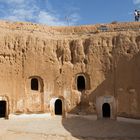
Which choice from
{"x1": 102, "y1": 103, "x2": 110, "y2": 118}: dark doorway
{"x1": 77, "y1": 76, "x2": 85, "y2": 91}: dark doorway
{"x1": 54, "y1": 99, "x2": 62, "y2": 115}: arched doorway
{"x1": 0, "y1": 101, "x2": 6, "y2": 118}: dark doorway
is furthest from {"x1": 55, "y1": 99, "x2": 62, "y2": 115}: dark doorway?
Result: {"x1": 0, "y1": 101, "x2": 6, "y2": 118}: dark doorway

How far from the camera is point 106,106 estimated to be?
23.8 m

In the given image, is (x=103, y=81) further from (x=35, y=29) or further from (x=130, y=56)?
(x=35, y=29)

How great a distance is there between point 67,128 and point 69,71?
5100 millimetres

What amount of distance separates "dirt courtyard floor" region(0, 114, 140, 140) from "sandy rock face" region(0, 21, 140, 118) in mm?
807

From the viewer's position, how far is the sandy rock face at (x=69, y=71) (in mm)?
22641

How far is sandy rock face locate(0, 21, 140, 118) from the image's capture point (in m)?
22.6

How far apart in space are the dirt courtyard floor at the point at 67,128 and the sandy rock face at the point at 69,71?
2.65 ft

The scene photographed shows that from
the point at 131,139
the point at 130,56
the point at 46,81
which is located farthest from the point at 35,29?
the point at 131,139

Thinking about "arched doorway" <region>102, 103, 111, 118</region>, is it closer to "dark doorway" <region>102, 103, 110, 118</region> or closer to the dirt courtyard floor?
"dark doorway" <region>102, 103, 110, 118</region>

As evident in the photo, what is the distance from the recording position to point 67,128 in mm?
20594

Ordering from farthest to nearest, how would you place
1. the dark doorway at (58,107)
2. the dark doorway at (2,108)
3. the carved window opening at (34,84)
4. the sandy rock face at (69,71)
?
the dark doorway at (58,107)
the carved window opening at (34,84)
the dark doorway at (2,108)
the sandy rock face at (69,71)

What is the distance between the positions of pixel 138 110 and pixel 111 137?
3685 millimetres

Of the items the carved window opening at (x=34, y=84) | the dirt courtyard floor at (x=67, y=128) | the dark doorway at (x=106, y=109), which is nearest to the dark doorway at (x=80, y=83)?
the dark doorway at (x=106, y=109)

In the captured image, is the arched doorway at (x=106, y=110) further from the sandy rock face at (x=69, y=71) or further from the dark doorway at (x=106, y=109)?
the sandy rock face at (x=69, y=71)
